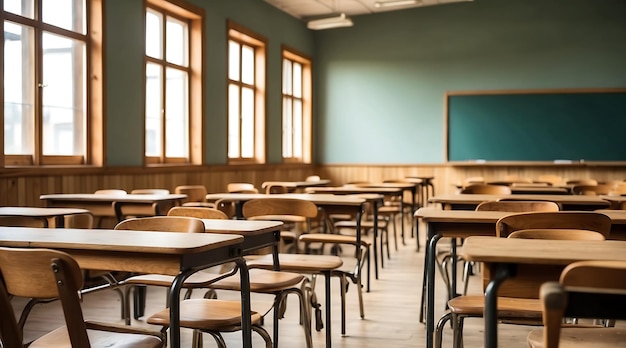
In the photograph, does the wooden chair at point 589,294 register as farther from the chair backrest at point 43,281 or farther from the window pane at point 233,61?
the window pane at point 233,61

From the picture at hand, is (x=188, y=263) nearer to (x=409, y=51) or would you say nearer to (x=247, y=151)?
(x=247, y=151)

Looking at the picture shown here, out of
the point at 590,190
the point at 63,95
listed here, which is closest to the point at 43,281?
the point at 63,95

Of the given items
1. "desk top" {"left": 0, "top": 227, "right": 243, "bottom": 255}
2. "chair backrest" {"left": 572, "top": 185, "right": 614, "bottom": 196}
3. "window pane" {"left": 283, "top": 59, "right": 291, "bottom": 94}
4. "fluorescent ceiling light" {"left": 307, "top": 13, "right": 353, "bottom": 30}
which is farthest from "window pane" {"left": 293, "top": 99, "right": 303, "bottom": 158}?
"desk top" {"left": 0, "top": 227, "right": 243, "bottom": 255}

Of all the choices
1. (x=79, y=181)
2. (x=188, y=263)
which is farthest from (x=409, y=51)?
(x=188, y=263)

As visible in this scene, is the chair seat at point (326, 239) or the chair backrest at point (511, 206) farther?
the chair seat at point (326, 239)

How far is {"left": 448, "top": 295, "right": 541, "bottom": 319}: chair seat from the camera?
2.42 m

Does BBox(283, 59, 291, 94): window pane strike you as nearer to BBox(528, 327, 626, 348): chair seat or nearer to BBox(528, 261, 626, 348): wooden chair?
BBox(528, 327, 626, 348): chair seat

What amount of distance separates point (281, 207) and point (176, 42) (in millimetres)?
4351

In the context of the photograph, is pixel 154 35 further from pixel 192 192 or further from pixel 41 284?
pixel 41 284

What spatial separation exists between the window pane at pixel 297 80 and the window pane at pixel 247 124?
1.80 meters

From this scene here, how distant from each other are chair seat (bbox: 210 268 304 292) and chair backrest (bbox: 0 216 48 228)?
1093 millimetres

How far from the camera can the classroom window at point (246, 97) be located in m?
9.23

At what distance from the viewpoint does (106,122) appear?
6324mm

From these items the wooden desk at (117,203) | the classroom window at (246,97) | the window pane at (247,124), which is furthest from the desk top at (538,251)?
the window pane at (247,124)
